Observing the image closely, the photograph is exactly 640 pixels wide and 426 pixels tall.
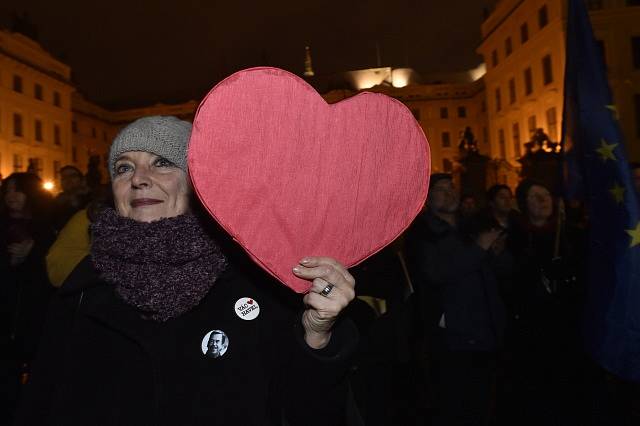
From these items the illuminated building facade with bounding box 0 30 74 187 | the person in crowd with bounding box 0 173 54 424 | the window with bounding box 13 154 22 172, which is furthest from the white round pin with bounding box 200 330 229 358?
the window with bounding box 13 154 22 172

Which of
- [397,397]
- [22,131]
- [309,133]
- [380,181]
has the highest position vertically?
[22,131]

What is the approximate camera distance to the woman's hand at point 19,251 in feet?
11.6

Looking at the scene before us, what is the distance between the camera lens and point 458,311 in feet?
12.3

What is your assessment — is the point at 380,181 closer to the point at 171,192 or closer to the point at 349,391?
the point at 349,391

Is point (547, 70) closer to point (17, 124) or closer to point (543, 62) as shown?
point (543, 62)

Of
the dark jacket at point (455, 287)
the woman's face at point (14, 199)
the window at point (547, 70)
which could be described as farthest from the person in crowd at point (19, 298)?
the window at point (547, 70)

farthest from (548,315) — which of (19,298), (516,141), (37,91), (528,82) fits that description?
(37,91)

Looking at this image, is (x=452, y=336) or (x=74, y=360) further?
(x=452, y=336)

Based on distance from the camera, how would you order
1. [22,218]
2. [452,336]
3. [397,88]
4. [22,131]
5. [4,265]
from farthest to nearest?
[397,88] < [22,131] < [22,218] < [452,336] < [4,265]

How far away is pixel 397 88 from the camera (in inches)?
2098

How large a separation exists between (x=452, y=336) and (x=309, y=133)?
2.83 m

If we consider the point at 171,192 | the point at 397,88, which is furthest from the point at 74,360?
the point at 397,88

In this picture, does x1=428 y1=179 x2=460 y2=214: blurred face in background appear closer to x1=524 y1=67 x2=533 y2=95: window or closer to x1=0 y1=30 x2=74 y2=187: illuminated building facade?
x1=524 y1=67 x2=533 y2=95: window

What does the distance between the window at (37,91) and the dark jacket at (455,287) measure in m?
38.3
